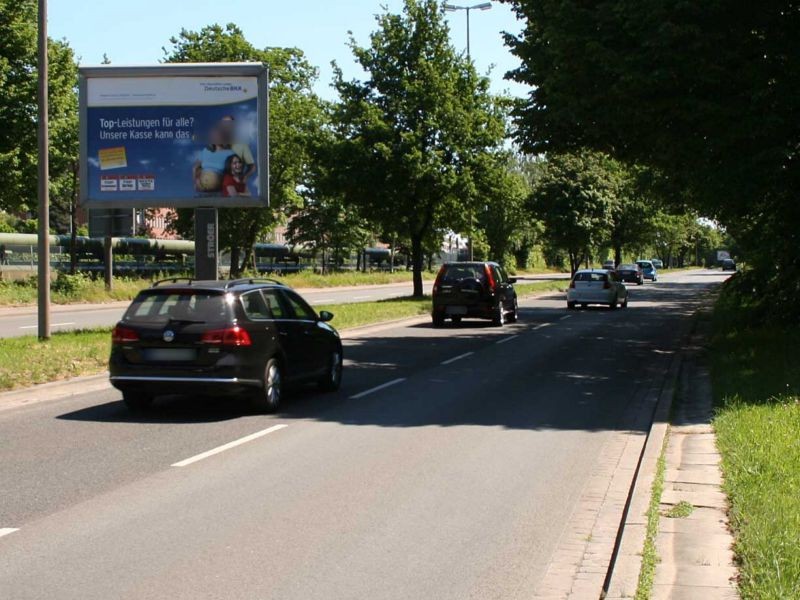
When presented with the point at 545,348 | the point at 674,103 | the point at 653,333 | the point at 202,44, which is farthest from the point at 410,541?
the point at 202,44

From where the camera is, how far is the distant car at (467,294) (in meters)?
27.0

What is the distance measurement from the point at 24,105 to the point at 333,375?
2749cm

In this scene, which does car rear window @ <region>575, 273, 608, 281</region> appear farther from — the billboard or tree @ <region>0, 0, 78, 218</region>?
tree @ <region>0, 0, 78, 218</region>

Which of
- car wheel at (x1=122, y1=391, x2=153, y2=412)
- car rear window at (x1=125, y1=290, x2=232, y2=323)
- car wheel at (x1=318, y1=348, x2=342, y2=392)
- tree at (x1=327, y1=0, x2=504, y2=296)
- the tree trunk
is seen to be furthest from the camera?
the tree trunk

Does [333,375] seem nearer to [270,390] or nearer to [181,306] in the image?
[270,390]

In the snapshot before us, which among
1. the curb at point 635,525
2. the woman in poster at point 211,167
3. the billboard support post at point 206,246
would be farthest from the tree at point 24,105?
the curb at point 635,525

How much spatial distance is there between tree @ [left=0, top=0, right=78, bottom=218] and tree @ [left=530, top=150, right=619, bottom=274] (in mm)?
33544

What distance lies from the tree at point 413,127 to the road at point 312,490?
21.7 metres

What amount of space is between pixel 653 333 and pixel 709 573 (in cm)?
2093

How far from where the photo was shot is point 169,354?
1089cm

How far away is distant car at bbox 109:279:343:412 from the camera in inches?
426

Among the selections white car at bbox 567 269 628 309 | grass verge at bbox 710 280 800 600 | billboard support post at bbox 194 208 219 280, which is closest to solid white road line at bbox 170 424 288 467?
grass verge at bbox 710 280 800 600

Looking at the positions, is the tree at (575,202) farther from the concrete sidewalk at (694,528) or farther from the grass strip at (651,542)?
the grass strip at (651,542)

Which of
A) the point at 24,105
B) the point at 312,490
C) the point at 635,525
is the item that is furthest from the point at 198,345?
the point at 24,105
